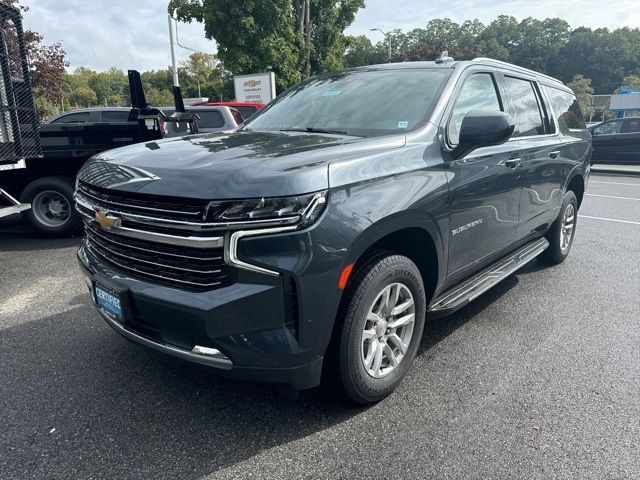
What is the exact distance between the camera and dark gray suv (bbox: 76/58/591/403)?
210 cm

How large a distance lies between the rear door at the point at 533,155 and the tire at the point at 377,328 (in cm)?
163

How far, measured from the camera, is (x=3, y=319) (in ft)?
13.0

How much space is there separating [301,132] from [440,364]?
5.92ft

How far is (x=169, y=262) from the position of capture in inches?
89.7

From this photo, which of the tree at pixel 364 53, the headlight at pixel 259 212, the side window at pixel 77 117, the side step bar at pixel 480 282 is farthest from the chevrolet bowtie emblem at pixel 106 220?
the tree at pixel 364 53

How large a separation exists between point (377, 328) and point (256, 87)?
719 inches

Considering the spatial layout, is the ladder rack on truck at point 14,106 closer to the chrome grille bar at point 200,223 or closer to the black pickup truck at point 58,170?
the black pickup truck at point 58,170

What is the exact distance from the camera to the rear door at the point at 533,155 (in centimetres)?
Answer: 396

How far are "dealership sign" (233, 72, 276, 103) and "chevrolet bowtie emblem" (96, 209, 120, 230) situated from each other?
17.0 m

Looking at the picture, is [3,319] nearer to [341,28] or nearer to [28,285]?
[28,285]

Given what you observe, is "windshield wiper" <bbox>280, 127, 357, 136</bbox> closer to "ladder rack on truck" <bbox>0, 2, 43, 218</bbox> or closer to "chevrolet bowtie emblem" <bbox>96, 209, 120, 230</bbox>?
"chevrolet bowtie emblem" <bbox>96, 209, 120, 230</bbox>

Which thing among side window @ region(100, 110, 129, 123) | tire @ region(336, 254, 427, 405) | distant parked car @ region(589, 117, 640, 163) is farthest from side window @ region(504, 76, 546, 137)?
distant parked car @ region(589, 117, 640, 163)

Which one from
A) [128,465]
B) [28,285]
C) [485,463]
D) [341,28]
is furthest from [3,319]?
[341,28]

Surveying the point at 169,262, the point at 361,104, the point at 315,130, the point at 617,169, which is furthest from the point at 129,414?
the point at 617,169
